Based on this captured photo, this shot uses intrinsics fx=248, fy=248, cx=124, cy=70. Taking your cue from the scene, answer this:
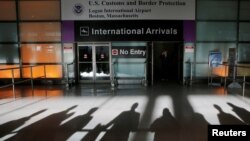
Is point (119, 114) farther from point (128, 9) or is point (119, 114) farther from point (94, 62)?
point (128, 9)

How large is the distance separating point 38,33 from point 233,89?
25.3ft

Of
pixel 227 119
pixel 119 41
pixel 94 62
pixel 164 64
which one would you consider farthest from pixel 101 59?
pixel 227 119

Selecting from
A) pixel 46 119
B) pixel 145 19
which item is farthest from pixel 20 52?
pixel 46 119

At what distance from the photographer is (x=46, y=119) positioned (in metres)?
5.10

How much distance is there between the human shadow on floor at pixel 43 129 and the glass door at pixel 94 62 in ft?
16.4

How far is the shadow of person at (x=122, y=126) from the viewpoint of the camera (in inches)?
160

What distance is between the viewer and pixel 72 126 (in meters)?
4.62

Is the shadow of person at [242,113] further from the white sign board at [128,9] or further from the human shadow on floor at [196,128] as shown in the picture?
the white sign board at [128,9]

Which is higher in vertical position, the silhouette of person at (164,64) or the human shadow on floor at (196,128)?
the silhouette of person at (164,64)

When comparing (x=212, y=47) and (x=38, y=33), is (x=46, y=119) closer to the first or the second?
(x=38, y=33)

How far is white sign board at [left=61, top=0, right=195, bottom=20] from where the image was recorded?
9.71 metres

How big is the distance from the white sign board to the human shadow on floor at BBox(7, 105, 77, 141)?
17.9 feet

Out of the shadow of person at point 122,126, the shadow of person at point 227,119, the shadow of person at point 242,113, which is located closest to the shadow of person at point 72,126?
the shadow of person at point 122,126

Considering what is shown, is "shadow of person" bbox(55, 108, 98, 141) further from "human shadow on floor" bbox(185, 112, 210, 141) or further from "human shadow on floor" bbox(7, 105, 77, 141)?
"human shadow on floor" bbox(185, 112, 210, 141)
